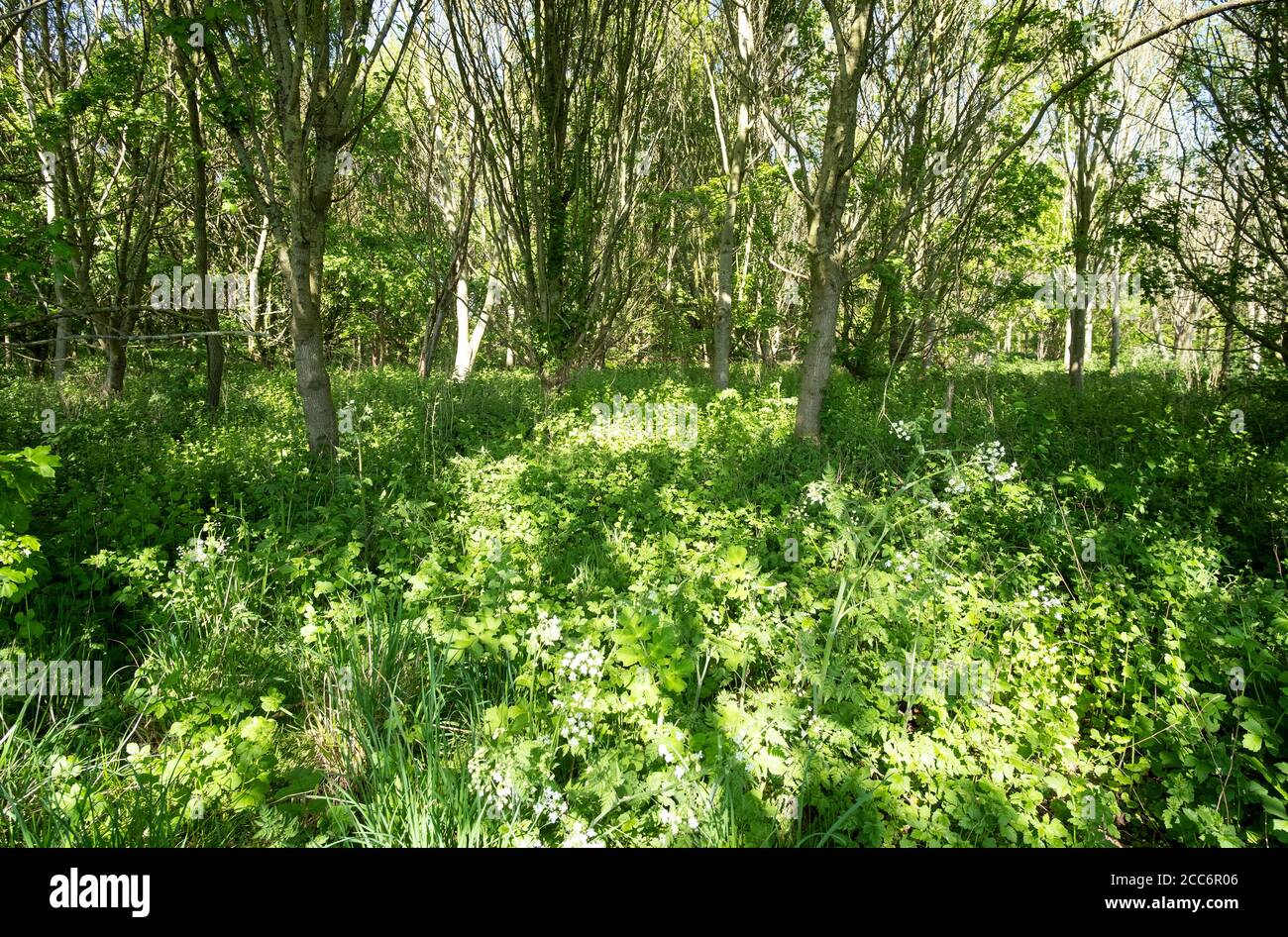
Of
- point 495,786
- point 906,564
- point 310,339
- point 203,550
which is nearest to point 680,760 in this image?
point 495,786

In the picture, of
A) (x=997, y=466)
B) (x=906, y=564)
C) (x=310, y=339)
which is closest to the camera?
(x=906, y=564)

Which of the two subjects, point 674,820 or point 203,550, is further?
point 203,550

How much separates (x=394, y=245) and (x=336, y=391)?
4.47 metres

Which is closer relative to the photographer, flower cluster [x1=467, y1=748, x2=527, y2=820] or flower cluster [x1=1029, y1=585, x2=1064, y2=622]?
flower cluster [x1=467, y1=748, x2=527, y2=820]

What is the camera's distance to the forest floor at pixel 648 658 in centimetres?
190

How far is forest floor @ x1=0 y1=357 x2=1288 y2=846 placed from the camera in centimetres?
190

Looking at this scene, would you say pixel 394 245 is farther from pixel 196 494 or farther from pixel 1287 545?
pixel 1287 545

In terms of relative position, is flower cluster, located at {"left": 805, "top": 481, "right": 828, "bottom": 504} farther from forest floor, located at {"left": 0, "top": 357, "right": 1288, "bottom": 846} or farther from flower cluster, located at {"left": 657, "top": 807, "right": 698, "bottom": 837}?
flower cluster, located at {"left": 657, "top": 807, "right": 698, "bottom": 837}

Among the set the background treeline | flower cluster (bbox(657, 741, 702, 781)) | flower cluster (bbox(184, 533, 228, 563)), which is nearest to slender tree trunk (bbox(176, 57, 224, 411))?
the background treeline

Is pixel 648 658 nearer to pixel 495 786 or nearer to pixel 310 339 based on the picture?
pixel 495 786

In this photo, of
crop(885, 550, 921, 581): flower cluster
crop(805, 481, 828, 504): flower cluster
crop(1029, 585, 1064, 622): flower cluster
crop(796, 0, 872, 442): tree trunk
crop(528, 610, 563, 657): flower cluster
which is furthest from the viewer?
crop(796, 0, 872, 442): tree trunk

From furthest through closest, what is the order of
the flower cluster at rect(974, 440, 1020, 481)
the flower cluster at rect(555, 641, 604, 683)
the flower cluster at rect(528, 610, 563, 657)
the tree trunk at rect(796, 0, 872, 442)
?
the tree trunk at rect(796, 0, 872, 442)
the flower cluster at rect(974, 440, 1020, 481)
the flower cluster at rect(528, 610, 563, 657)
the flower cluster at rect(555, 641, 604, 683)

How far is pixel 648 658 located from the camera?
227 centimetres

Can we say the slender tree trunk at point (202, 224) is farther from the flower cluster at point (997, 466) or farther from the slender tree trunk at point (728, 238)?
the flower cluster at point (997, 466)
